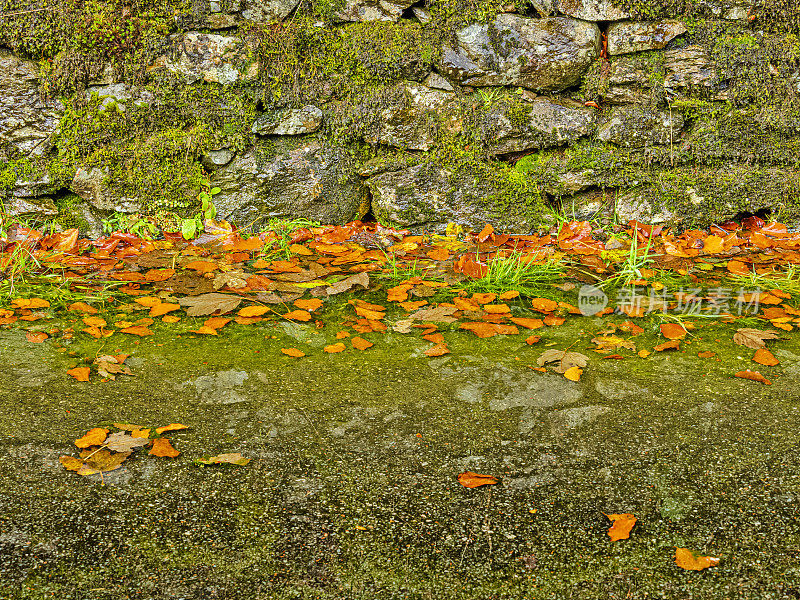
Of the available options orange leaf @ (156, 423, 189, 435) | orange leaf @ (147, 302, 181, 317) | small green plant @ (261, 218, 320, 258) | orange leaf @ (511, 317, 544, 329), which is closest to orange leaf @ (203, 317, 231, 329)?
orange leaf @ (147, 302, 181, 317)

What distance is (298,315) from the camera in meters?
2.39

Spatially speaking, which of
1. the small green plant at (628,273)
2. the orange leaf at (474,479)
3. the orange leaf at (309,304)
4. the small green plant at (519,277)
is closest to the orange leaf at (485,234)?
the small green plant at (519,277)

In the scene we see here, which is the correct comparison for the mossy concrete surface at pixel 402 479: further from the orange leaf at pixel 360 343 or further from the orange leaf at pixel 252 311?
the orange leaf at pixel 252 311

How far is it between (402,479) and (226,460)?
442 millimetres

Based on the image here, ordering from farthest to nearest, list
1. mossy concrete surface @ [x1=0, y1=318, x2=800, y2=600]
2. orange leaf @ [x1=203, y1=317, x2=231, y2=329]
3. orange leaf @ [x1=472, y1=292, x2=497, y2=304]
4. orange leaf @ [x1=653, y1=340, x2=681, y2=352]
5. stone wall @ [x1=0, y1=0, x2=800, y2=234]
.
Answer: stone wall @ [x1=0, y1=0, x2=800, y2=234]
orange leaf @ [x1=472, y1=292, x2=497, y2=304]
orange leaf @ [x1=203, y1=317, x2=231, y2=329]
orange leaf @ [x1=653, y1=340, x2=681, y2=352]
mossy concrete surface @ [x1=0, y1=318, x2=800, y2=600]

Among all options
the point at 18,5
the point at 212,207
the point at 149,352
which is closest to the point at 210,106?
the point at 212,207

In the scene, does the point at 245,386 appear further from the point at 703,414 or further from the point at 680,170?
the point at 680,170

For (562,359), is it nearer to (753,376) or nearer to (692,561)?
(753,376)

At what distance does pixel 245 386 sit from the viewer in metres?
1.86

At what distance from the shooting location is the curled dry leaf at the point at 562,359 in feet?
6.43

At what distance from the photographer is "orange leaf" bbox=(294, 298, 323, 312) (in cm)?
247

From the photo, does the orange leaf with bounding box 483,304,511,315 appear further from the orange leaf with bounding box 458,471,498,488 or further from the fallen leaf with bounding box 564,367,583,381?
the orange leaf with bounding box 458,471,498,488

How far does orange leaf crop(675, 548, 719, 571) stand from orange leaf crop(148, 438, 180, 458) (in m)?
1.16

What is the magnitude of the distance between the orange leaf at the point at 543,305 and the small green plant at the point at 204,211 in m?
2.00
